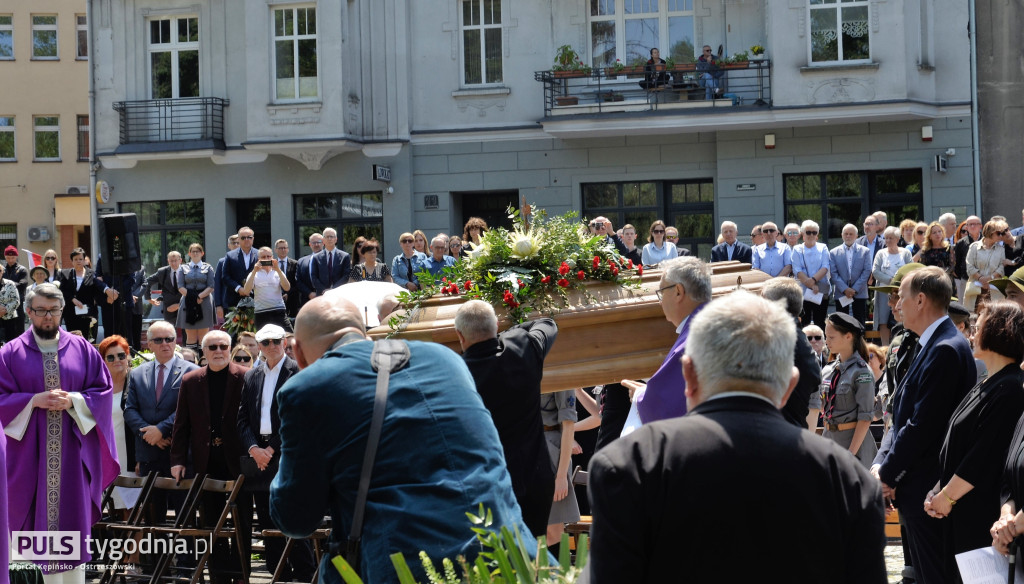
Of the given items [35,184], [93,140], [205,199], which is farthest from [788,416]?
[35,184]

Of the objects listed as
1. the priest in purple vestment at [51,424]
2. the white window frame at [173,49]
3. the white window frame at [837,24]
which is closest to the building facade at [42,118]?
the white window frame at [173,49]

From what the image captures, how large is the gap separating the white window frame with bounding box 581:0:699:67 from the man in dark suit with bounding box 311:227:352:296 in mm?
7385

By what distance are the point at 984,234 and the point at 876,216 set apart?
2.20 m

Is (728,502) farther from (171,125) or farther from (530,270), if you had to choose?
(171,125)

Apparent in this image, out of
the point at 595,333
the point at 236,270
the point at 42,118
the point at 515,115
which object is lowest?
the point at 595,333

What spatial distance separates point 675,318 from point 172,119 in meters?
18.7

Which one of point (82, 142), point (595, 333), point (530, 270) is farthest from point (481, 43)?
point (82, 142)

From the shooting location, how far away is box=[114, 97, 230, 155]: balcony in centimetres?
2133

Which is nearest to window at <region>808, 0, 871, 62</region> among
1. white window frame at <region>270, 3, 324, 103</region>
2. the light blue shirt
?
the light blue shirt

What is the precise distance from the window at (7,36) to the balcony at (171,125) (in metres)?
12.3

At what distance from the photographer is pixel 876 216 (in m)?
14.4

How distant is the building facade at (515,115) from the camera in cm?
1877

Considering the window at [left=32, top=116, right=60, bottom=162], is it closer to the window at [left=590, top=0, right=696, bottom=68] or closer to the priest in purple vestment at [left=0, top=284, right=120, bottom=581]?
the window at [left=590, top=0, right=696, bottom=68]

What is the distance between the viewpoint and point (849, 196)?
19234 mm
